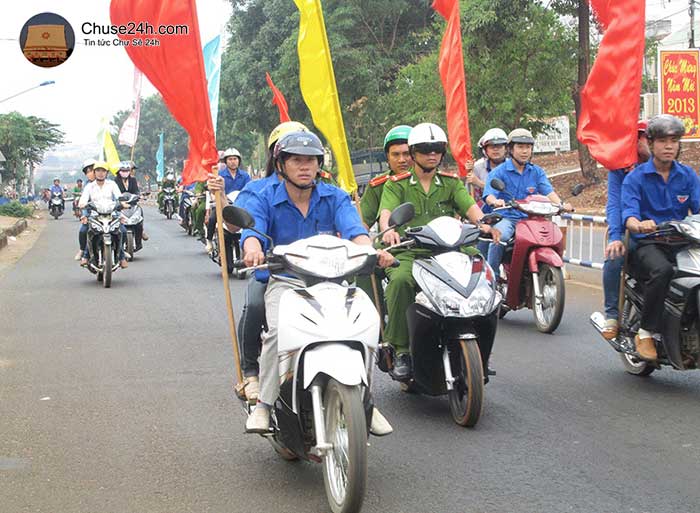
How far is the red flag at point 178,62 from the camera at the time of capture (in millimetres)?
6055

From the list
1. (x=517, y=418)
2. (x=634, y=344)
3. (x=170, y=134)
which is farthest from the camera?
(x=170, y=134)

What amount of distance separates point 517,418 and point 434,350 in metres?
0.65

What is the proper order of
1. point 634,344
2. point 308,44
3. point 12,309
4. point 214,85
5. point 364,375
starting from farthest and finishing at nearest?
1. point 214,85
2. point 12,309
3. point 308,44
4. point 634,344
5. point 364,375

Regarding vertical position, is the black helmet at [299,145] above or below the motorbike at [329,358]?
above

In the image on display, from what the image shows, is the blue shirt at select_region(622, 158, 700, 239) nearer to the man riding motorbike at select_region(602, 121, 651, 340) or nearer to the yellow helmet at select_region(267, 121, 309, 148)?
the man riding motorbike at select_region(602, 121, 651, 340)

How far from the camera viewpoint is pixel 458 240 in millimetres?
6246

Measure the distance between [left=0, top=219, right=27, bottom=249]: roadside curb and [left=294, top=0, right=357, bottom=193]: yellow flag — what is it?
1558 cm

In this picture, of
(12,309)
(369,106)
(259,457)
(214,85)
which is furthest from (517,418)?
(369,106)

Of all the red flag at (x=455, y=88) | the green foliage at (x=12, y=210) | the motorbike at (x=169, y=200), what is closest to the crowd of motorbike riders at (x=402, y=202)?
the red flag at (x=455, y=88)

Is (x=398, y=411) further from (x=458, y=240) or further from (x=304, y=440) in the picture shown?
(x=304, y=440)

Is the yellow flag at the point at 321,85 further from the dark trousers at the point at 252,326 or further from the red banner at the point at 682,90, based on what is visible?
the red banner at the point at 682,90

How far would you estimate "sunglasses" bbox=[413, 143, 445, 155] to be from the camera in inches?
274

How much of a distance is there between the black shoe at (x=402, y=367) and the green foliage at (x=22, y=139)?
129ft

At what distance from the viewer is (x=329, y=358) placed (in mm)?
4391
